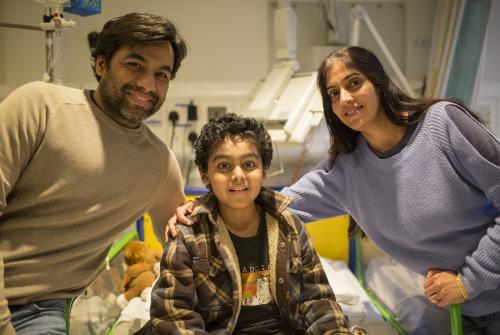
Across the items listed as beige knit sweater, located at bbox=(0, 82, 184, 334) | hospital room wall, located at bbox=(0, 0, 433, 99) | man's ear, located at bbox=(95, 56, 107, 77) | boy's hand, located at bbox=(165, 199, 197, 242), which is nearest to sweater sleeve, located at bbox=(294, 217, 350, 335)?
boy's hand, located at bbox=(165, 199, 197, 242)

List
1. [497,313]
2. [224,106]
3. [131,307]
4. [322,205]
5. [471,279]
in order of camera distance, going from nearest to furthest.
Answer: [471,279], [497,313], [322,205], [131,307], [224,106]

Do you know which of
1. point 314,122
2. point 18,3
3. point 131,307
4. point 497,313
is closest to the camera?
point 497,313

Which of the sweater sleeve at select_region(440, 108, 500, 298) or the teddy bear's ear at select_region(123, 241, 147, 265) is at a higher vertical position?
the sweater sleeve at select_region(440, 108, 500, 298)

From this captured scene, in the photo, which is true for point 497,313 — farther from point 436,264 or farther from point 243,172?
point 243,172

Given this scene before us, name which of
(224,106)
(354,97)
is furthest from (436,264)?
(224,106)

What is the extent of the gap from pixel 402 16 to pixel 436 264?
231 cm

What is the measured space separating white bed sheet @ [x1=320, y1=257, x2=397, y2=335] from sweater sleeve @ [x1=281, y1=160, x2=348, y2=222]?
495 mm

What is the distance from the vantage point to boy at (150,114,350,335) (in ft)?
4.55

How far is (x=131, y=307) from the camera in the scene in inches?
80.7

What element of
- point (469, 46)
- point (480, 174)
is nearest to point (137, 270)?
point (480, 174)

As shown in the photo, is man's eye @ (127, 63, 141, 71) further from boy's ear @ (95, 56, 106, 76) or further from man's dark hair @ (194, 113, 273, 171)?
man's dark hair @ (194, 113, 273, 171)

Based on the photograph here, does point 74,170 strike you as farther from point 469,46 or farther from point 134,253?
point 469,46

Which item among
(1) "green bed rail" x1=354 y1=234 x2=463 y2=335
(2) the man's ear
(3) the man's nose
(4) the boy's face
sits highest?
(2) the man's ear

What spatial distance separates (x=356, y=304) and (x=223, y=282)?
0.89 m
